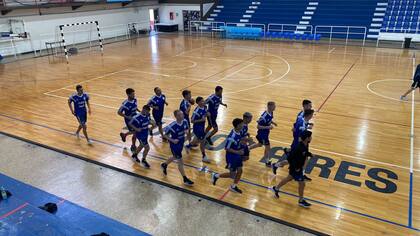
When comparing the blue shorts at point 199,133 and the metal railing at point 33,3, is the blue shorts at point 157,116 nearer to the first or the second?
the blue shorts at point 199,133

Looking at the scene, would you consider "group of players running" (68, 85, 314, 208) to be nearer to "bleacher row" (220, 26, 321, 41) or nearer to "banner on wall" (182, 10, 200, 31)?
"bleacher row" (220, 26, 321, 41)

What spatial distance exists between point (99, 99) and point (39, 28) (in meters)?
13.4

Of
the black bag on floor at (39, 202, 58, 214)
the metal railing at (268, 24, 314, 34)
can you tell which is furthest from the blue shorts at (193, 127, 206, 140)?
the metal railing at (268, 24, 314, 34)

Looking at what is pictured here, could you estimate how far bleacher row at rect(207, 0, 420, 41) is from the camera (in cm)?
2372

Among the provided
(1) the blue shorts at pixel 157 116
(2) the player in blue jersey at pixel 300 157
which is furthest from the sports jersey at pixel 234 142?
(1) the blue shorts at pixel 157 116

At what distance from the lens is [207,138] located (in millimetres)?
8531

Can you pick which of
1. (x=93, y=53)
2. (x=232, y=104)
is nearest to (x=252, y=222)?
(x=232, y=104)

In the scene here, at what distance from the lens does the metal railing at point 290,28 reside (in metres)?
25.6

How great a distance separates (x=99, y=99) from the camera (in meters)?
12.3

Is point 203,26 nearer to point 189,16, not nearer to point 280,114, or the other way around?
point 189,16

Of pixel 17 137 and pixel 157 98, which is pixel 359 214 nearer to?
pixel 157 98

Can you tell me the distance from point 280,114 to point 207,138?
3141mm

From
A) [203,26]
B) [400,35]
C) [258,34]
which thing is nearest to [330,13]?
[400,35]

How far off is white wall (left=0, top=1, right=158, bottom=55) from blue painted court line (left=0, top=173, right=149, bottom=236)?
18.2 m
